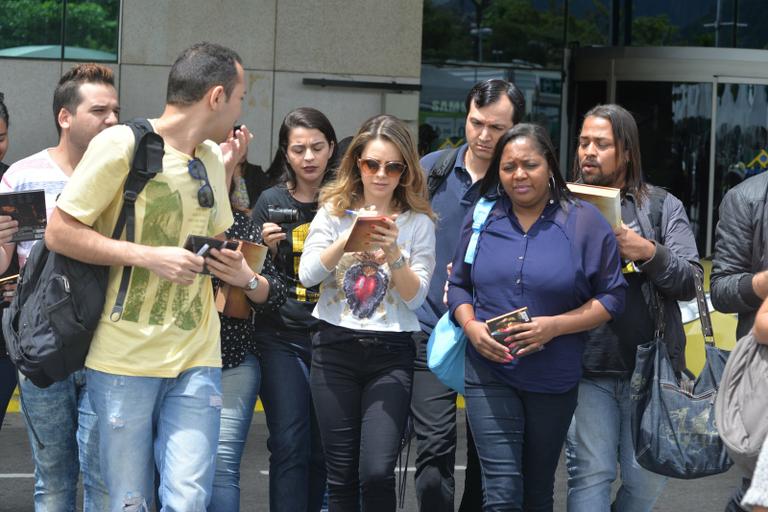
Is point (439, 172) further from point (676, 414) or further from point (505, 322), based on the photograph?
point (676, 414)

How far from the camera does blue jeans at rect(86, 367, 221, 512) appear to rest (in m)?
4.29

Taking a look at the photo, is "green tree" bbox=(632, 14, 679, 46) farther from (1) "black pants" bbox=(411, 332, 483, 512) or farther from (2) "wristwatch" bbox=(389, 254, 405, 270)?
(2) "wristwatch" bbox=(389, 254, 405, 270)

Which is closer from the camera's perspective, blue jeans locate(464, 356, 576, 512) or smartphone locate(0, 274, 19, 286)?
blue jeans locate(464, 356, 576, 512)

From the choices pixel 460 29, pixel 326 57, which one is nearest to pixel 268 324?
pixel 326 57

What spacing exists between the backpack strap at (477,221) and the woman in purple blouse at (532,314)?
0.15 feet

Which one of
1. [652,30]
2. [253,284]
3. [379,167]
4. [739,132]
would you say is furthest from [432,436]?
[652,30]

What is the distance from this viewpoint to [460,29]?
56.4ft

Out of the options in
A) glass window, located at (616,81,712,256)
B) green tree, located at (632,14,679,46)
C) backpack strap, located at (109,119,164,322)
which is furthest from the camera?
green tree, located at (632,14,679,46)

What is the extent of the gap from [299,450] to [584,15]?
1424cm

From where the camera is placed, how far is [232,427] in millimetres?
5348

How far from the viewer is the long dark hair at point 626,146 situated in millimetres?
5266

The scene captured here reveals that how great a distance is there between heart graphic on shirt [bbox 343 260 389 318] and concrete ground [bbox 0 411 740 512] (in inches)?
80.6

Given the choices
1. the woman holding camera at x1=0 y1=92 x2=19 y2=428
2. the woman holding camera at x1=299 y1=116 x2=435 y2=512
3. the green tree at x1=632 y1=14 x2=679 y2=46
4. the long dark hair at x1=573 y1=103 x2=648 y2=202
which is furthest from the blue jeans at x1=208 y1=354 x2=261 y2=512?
the green tree at x1=632 y1=14 x2=679 y2=46

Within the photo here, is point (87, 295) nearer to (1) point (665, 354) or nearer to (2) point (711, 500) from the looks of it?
(1) point (665, 354)
